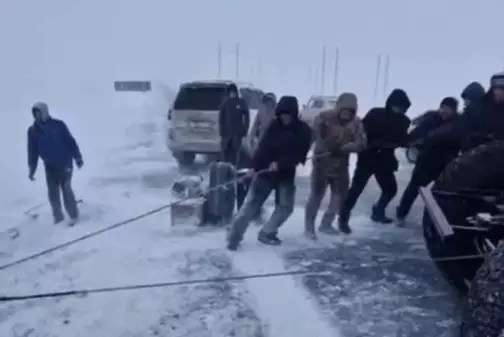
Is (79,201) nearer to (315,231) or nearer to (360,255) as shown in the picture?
(315,231)

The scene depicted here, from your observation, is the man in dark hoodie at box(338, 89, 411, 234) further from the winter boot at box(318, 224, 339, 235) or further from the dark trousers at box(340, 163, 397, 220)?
the winter boot at box(318, 224, 339, 235)

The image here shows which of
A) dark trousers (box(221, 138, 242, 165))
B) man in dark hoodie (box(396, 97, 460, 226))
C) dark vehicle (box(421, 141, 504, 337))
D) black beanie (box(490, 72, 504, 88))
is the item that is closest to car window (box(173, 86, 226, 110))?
dark trousers (box(221, 138, 242, 165))

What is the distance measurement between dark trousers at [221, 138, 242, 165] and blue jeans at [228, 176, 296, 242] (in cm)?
370

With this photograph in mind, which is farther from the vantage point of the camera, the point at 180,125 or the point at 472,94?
the point at 180,125

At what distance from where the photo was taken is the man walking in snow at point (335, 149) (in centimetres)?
737

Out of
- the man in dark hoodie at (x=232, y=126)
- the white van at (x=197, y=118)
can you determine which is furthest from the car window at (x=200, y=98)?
the man in dark hoodie at (x=232, y=126)

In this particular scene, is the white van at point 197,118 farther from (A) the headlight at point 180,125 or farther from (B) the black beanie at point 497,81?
(B) the black beanie at point 497,81

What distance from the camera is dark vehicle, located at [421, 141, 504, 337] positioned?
13.9ft

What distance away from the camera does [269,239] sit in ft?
23.7

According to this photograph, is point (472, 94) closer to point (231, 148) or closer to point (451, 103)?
point (451, 103)

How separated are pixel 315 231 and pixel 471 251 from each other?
315cm

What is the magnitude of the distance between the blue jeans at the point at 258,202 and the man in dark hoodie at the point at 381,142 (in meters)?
1.14

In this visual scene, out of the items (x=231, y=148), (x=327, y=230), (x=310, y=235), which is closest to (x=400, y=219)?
(x=327, y=230)

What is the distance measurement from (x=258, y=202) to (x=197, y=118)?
7745mm
